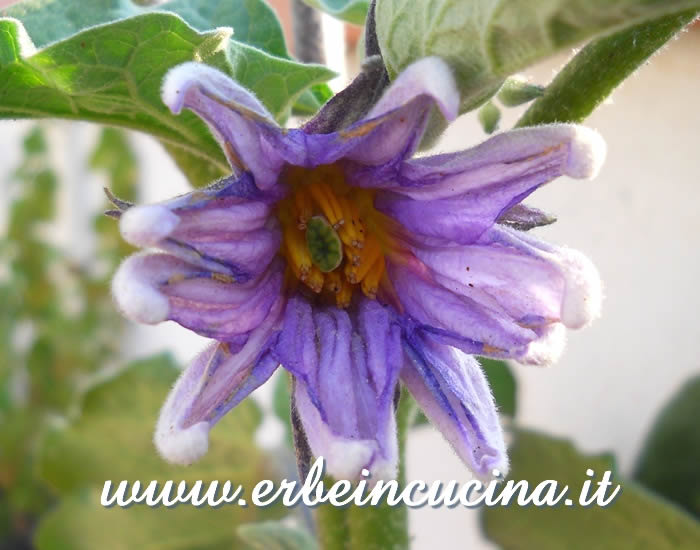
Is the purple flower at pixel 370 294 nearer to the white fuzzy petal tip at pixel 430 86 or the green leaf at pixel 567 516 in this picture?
the white fuzzy petal tip at pixel 430 86

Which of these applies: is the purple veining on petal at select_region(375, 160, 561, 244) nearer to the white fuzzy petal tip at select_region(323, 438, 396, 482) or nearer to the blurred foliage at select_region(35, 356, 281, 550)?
the white fuzzy petal tip at select_region(323, 438, 396, 482)

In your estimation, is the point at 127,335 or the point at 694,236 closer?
the point at 694,236

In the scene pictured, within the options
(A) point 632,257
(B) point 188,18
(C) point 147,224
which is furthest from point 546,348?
(A) point 632,257

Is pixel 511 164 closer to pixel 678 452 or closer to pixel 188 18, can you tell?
pixel 188 18

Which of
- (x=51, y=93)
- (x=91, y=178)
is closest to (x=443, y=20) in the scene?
(x=51, y=93)

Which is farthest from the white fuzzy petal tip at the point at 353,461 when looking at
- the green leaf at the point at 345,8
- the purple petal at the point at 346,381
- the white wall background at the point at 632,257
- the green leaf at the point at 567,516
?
the white wall background at the point at 632,257

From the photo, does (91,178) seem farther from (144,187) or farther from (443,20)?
(443,20)
